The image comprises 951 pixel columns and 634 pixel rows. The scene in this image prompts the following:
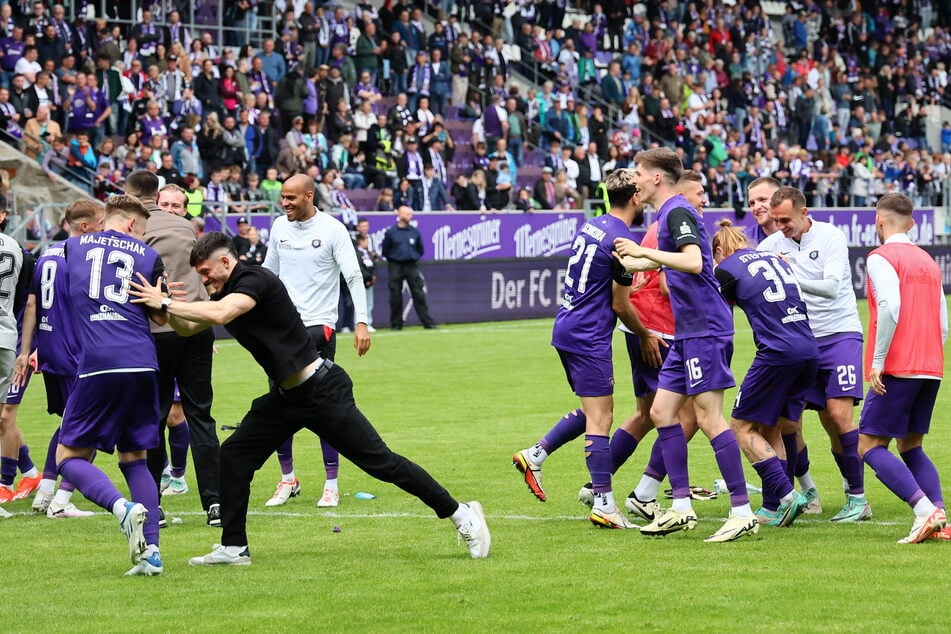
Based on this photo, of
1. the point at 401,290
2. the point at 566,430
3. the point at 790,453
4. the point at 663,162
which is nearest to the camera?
the point at 663,162

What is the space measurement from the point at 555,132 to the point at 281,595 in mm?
27324

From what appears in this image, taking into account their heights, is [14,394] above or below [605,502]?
above

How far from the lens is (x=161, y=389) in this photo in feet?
29.9

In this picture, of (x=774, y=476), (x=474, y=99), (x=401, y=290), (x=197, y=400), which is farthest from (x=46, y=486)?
(x=474, y=99)

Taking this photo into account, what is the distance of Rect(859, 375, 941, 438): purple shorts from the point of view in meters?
8.00

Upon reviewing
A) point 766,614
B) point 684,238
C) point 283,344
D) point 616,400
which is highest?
point 684,238

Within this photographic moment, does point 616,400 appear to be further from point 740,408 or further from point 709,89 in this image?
point 709,89

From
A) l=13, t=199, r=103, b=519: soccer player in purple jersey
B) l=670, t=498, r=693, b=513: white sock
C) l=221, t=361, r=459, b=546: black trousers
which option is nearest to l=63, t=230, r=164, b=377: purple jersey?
l=221, t=361, r=459, b=546: black trousers

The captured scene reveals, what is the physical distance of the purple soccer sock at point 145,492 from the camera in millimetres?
7543

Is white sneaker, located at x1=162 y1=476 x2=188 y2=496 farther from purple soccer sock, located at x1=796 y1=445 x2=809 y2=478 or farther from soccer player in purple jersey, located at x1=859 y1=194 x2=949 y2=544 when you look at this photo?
soccer player in purple jersey, located at x1=859 y1=194 x2=949 y2=544

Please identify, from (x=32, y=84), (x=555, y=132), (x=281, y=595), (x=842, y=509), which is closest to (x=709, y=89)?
(x=555, y=132)

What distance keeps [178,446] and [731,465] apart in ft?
13.9

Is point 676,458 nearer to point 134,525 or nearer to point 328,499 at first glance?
point 328,499

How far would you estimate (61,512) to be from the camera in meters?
9.42
